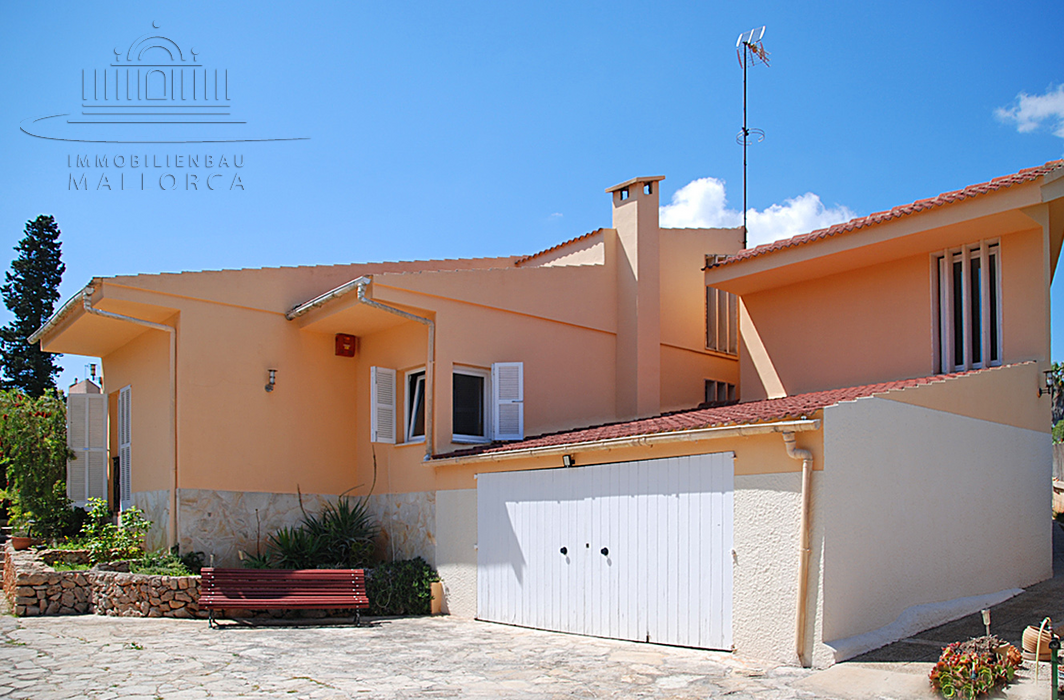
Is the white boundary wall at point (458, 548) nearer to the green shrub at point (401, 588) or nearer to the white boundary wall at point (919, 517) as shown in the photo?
the green shrub at point (401, 588)

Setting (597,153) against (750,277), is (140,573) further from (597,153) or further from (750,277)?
(750,277)

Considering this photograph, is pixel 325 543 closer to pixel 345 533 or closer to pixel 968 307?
pixel 345 533

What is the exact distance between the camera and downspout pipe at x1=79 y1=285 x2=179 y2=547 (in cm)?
1291

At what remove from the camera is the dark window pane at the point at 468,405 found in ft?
45.7

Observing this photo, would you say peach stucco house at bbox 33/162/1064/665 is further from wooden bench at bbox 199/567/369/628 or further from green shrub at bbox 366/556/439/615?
wooden bench at bbox 199/567/369/628

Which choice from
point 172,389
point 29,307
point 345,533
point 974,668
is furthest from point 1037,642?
point 29,307

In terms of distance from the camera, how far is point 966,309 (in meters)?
12.5

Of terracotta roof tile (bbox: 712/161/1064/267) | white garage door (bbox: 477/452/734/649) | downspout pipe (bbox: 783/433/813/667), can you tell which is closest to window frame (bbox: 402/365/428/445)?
white garage door (bbox: 477/452/734/649)

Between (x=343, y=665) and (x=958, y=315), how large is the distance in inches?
387

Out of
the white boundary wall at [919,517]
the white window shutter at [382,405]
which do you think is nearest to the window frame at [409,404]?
the white window shutter at [382,405]

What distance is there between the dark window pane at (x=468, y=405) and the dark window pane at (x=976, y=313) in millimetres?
7388

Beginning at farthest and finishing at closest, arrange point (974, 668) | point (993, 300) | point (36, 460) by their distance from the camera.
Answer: point (36, 460) → point (993, 300) → point (974, 668)

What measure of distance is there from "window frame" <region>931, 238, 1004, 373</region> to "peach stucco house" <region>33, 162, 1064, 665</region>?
43 millimetres

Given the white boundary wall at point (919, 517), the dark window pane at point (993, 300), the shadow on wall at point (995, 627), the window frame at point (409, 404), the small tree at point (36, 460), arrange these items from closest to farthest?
the shadow on wall at point (995, 627)
the white boundary wall at point (919, 517)
the dark window pane at point (993, 300)
the window frame at point (409, 404)
the small tree at point (36, 460)
